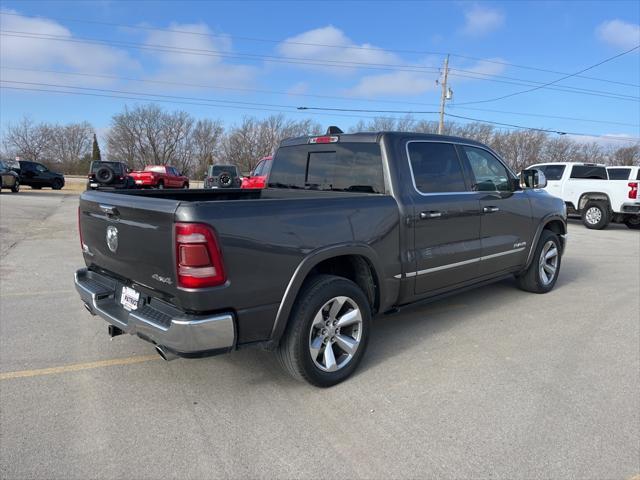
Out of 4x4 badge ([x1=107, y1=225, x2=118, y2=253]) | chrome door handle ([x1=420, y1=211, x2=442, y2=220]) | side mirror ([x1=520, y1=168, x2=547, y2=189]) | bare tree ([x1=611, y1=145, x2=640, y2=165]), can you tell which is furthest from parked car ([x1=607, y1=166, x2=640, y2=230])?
bare tree ([x1=611, y1=145, x2=640, y2=165])

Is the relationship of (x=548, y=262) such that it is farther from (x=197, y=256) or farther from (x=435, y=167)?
(x=197, y=256)

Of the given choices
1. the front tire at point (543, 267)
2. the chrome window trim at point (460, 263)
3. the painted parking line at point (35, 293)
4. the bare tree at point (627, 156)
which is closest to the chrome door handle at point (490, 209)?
the chrome window trim at point (460, 263)

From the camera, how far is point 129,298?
315 centimetres

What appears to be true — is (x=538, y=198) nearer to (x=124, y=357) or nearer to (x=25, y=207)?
(x=124, y=357)

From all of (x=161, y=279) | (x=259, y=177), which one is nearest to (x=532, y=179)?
(x=161, y=279)

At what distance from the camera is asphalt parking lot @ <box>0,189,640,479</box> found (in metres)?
Result: 2.51

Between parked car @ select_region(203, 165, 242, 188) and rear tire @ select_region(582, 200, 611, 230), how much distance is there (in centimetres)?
1249

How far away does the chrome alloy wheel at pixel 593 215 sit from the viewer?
46.4 ft

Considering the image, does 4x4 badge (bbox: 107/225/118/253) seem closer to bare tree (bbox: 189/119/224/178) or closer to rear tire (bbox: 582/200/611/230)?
rear tire (bbox: 582/200/611/230)

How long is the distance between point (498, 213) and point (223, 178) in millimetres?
16126

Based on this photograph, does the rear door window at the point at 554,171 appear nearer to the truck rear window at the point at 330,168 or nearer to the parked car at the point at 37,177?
the truck rear window at the point at 330,168

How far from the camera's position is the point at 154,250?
2801 millimetres

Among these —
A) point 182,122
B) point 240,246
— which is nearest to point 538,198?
point 240,246

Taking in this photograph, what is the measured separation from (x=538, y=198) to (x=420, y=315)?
2.17 meters
